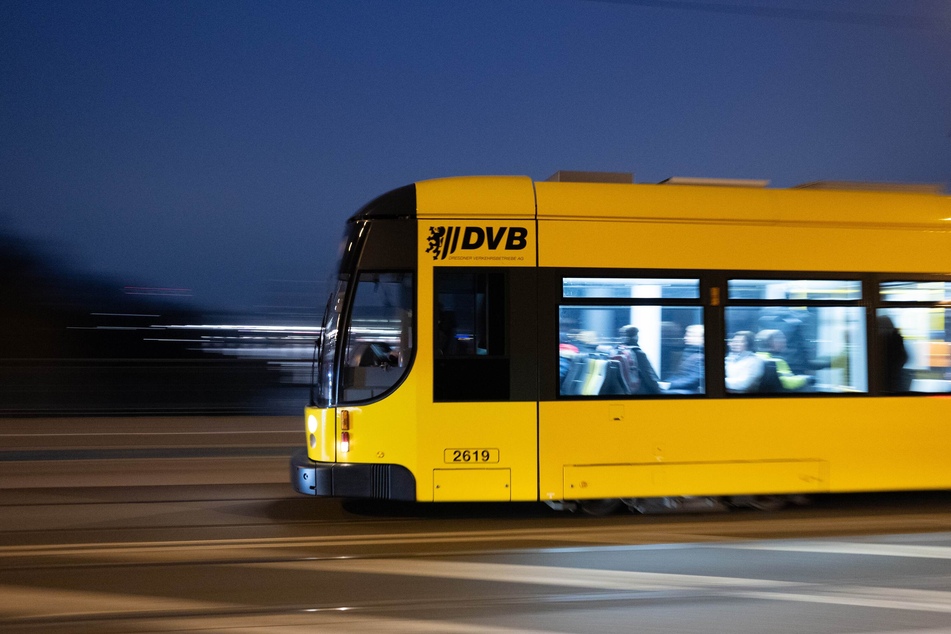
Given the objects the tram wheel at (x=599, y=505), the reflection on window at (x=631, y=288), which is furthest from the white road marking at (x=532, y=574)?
the reflection on window at (x=631, y=288)

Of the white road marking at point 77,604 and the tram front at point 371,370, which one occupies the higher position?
the tram front at point 371,370

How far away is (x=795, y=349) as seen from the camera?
7238 millimetres

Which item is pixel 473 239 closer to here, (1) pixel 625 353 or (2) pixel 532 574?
(1) pixel 625 353

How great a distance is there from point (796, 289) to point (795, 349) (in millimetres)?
541

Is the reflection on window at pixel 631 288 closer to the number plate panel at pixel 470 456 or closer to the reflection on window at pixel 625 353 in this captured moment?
the reflection on window at pixel 625 353

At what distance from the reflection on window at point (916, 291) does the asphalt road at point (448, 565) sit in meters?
2.00

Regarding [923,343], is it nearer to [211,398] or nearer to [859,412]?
[859,412]

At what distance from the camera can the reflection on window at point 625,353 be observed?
6.92m

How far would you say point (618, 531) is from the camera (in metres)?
6.76

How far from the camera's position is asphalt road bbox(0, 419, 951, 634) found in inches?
179

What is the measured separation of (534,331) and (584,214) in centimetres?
111

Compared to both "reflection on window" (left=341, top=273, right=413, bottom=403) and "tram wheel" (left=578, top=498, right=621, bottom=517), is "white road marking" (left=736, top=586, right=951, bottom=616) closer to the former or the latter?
"tram wheel" (left=578, top=498, right=621, bottom=517)

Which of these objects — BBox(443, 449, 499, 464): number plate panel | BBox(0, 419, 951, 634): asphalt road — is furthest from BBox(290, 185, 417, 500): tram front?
BBox(0, 419, 951, 634): asphalt road

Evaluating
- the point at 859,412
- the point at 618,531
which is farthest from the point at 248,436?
the point at 859,412
